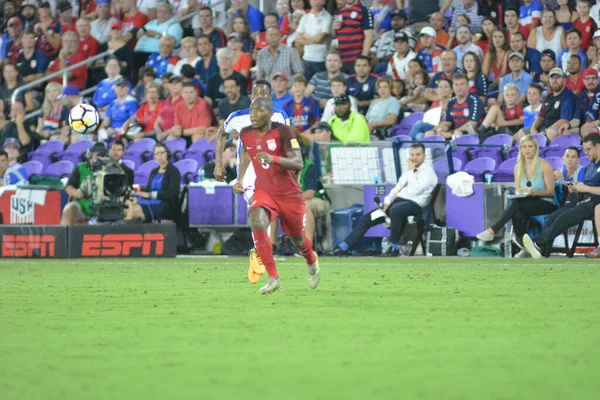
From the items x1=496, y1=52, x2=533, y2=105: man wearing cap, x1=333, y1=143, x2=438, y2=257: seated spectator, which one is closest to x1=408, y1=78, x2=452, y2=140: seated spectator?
x1=496, y1=52, x2=533, y2=105: man wearing cap

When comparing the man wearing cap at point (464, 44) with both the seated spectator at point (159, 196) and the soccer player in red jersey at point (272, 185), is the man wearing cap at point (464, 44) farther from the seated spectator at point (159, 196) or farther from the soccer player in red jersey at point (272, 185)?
the soccer player in red jersey at point (272, 185)

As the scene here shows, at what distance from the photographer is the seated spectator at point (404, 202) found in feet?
55.9

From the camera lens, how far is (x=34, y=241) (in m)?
17.5

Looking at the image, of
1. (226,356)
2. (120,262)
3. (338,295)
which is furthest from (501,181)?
(226,356)

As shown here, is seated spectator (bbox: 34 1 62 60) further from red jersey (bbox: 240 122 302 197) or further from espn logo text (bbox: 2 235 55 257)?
red jersey (bbox: 240 122 302 197)

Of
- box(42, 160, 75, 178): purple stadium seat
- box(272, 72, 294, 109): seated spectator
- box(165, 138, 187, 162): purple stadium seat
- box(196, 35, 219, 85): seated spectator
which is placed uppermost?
box(196, 35, 219, 85): seated spectator

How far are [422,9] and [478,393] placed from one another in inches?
716

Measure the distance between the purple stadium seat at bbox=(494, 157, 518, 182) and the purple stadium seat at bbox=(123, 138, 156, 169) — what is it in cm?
735

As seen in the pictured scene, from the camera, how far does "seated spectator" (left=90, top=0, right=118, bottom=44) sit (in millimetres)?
26344

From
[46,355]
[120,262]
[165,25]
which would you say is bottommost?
[120,262]

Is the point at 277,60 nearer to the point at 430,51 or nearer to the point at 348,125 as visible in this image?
the point at 430,51

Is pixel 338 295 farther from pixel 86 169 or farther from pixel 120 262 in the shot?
pixel 86 169

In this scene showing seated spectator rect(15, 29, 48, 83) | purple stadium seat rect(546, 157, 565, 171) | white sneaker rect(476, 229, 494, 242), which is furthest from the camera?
seated spectator rect(15, 29, 48, 83)

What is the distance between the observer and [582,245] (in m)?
16.5
